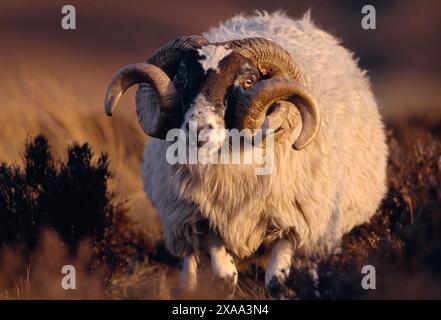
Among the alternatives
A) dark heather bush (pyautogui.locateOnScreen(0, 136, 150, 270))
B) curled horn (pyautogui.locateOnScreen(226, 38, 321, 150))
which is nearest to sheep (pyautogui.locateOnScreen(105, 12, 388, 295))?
curled horn (pyautogui.locateOnScreen(226, 38, 321, 150))

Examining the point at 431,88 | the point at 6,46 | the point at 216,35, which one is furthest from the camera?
the point at 431,88

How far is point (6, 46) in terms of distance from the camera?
43.1 feet

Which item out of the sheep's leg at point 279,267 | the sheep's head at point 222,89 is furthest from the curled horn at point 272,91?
the sheep's leg at point 279,267

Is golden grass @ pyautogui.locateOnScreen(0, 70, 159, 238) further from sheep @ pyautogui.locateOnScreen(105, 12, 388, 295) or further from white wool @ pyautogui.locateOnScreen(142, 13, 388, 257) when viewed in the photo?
sheep @ pyautogui.locateOnScreen(105, 12, 388, 295)

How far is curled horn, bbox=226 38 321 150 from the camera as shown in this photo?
673 cm

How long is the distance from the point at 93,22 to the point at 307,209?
27.7ft

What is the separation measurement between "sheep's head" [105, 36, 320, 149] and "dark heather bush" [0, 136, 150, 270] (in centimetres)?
110

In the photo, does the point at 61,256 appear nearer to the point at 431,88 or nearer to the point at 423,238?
the point at 423,238

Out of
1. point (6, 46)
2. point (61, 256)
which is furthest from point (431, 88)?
point (61, 256)

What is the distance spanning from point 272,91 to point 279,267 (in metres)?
1.48

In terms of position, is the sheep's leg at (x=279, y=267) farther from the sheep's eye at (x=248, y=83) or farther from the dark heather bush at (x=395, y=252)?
the sheep's eye at (x=248, y=83)

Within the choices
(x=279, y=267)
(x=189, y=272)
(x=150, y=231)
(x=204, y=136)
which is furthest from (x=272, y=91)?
(x=150, y=231)

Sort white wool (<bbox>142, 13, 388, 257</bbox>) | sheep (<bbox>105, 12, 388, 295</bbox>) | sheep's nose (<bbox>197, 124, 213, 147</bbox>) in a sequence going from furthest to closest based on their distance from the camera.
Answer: white wool (<bbox>142, 13, 388, 257</bbox>) < sheep (<bbox>105, 12, 388, 295</bbox>) < sheep's nose (<bbox>197, 124, 213, 147</bbox>)

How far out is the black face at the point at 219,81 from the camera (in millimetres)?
6691
